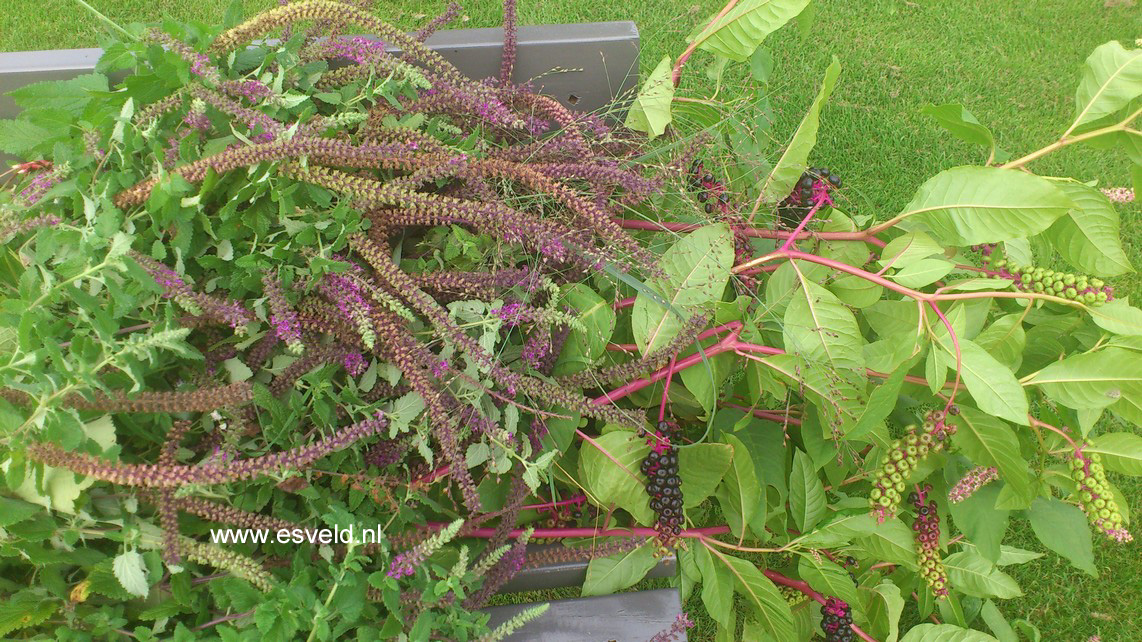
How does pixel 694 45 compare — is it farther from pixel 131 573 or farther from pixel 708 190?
pixel 131 573

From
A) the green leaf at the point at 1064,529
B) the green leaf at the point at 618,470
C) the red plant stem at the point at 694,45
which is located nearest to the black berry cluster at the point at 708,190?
the red plant stem at the point at 694,45

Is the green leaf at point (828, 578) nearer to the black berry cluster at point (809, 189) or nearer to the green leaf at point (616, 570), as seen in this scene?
the green leaf at point (616, 570)

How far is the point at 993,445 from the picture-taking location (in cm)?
105

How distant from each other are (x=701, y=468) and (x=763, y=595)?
0.93ft

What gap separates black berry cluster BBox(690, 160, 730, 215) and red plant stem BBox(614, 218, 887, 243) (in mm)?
44

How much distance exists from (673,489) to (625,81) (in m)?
0.95

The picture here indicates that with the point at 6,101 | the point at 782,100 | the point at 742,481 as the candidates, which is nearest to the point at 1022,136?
the point at 782,100

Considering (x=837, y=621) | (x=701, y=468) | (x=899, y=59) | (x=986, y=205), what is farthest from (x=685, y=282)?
(x=899, y=59)

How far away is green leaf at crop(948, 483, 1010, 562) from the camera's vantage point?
1195 mm

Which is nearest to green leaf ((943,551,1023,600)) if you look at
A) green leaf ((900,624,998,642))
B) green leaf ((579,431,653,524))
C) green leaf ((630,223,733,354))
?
green leaf ((900,624,998,642))

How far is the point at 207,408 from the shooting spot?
0.85 metres

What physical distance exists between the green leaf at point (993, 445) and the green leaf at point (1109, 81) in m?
0.46

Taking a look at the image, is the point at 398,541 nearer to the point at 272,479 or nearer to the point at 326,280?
the point at 272,479

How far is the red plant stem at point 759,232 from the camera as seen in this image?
3.92 feet
